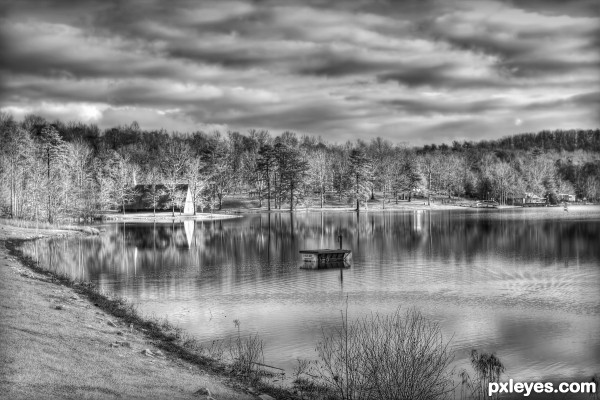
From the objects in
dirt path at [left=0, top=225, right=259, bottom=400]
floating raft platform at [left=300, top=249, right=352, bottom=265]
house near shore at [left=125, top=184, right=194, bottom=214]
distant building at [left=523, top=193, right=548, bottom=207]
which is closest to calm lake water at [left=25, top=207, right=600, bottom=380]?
floating raft platform at [left=300, top=249, right=352, bottom=265]

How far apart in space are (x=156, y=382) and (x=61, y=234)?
5906 centimetres

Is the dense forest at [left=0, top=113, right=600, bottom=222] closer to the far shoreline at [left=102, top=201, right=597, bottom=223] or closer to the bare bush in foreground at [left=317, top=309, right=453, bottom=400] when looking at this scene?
the far shoreline at [left=102, top=201, right=597, bottom=223]

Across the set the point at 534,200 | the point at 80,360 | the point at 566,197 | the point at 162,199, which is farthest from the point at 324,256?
the point at 566,197

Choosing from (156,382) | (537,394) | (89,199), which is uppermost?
(89,199)

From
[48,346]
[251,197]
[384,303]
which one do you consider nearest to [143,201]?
[251,197]

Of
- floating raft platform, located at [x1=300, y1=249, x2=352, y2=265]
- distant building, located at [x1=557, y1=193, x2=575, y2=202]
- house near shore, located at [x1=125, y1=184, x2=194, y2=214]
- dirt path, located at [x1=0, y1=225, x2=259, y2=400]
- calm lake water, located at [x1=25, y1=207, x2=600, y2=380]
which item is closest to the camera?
dirt path, located at [x1=0, y1=225, x2=259, y2=400]

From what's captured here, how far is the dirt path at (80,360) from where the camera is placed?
13344mm

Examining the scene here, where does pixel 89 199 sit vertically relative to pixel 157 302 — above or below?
above

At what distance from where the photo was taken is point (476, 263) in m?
45.5

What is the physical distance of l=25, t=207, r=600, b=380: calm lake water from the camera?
2238 cm

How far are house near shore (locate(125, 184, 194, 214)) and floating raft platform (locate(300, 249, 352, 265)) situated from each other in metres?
73.1

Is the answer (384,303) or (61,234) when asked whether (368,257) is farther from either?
(61,234)

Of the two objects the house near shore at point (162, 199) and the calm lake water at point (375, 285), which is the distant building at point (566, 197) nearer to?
the house near shore at point (162, 199)

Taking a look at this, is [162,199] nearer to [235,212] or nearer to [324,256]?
[235,212]
